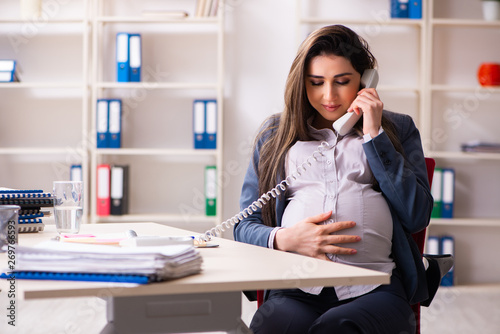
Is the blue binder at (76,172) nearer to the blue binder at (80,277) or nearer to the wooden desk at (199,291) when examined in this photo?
the wooden desk at (199,291)

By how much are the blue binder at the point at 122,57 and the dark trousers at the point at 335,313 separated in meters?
2.55

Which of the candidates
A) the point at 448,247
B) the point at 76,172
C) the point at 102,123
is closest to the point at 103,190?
the point at 76,172

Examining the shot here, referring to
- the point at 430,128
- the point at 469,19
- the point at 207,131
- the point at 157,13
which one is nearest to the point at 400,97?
the point at 430,128

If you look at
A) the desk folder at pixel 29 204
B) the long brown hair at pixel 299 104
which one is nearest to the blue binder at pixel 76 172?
the desk folder at pixel 29 204

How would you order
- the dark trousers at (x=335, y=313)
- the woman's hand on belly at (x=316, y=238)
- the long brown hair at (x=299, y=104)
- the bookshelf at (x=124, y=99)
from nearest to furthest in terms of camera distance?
the dark trousers at (x=335, y=313) → the woman's hand on belly at (x=316, y=238) → the long brown hair at (x=299, y=104) → the bookshelf at (x=124, y=99)

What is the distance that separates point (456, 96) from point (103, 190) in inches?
95.9

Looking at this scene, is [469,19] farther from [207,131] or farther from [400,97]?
[207,131]

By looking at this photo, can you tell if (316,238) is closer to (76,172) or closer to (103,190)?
(103,190)

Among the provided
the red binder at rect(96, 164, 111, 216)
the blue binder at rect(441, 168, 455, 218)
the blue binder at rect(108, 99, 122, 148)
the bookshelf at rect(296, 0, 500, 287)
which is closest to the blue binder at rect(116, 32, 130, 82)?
the blue binder at rect(108, 99, 122, 148)

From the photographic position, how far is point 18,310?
3.18 meters

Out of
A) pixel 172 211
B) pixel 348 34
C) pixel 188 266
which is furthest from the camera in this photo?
pixel 172 211

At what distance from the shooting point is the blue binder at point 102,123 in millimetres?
3754

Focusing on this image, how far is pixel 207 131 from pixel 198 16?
76 centimetres

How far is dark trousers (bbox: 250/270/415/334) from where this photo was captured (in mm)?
1292
